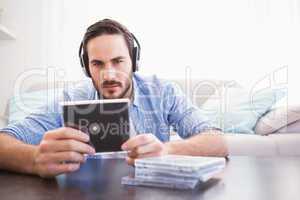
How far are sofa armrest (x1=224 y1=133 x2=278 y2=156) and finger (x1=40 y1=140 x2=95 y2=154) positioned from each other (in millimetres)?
998

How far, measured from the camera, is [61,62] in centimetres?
242

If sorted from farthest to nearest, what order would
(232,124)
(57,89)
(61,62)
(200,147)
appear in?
1. (61,62)
2. (57,89)
3. (232,124)
4. (200,147)

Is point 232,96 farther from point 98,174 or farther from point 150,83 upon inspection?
point 98,174

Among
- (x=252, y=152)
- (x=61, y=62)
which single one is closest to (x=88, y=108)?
(x=252, y=152)

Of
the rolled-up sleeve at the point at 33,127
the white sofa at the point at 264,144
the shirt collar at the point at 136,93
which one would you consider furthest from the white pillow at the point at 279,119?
the rolled-up sleeve at the point at 33,127

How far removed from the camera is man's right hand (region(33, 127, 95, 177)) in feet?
2.43

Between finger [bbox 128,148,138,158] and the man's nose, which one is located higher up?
the man's nose

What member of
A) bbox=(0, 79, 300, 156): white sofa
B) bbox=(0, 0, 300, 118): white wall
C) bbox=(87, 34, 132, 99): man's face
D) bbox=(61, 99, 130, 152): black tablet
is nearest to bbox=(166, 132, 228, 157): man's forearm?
bbox=(61, 99, 130, 152): black tablet

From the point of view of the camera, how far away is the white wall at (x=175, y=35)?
225 cm

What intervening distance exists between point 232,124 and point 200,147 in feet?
2.91

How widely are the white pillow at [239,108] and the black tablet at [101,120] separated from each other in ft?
3.78

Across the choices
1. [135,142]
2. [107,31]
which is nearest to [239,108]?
[107,31]

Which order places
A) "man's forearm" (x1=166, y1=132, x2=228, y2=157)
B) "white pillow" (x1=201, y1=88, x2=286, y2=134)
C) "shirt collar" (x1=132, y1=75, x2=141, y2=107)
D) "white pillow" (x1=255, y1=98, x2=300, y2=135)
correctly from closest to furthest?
"man's forearm" (x1=166, y1=132, x2=228, y2=157) → "shirt collar" (x1=132, y1=75, x2=141, y2=107) → "white pillow" (x1=255, y1=98, x2=300, y2=135) → "white pillow" (x1=201, y1=88, x2=286, y2=134)

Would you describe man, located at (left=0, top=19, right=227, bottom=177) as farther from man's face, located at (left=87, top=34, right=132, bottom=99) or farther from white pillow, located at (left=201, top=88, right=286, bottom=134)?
white pillow, located at (left=201, top=88, right=286, bottom=134)
